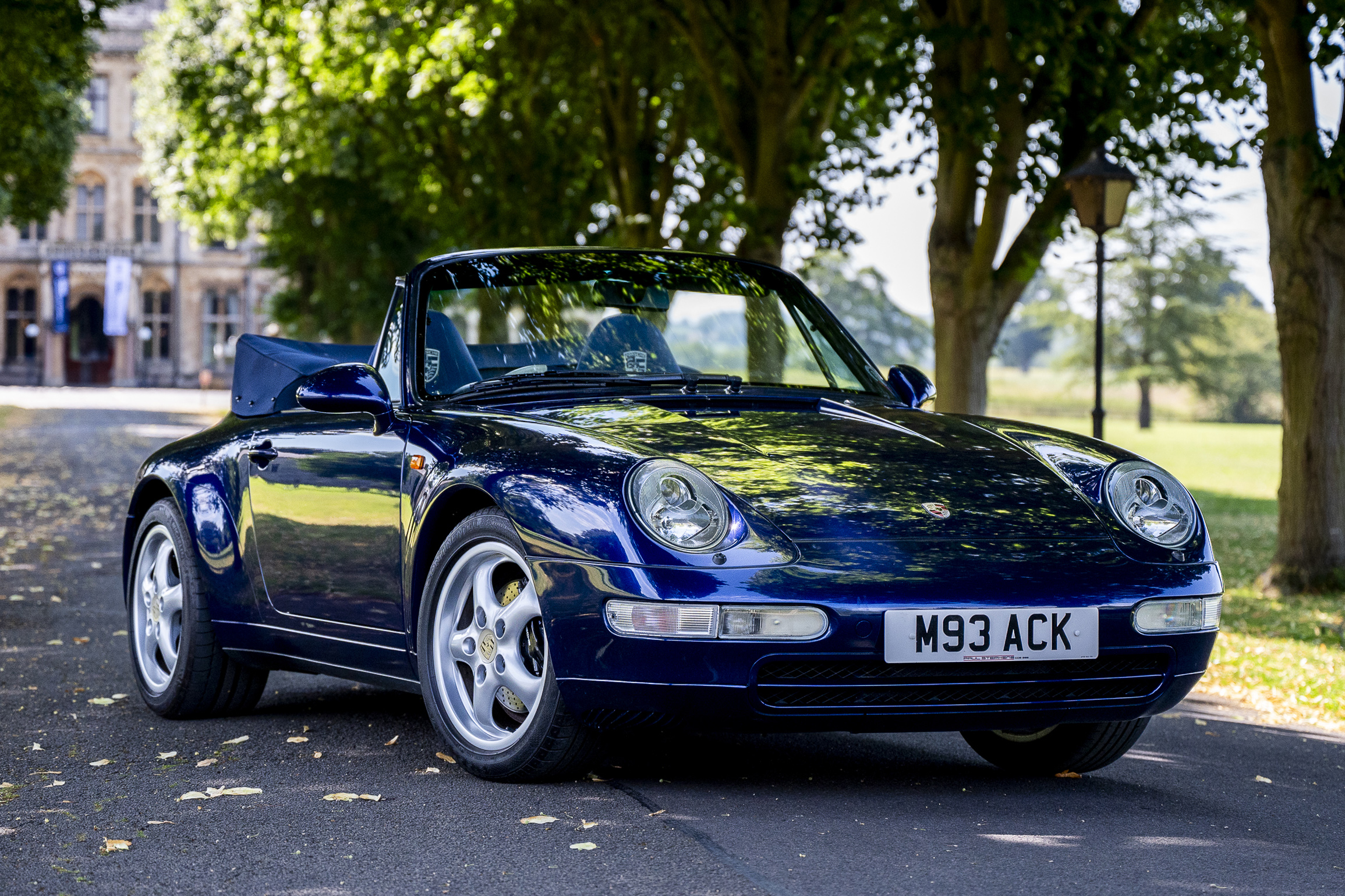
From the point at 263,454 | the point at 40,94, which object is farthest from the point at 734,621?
the point at 40,94

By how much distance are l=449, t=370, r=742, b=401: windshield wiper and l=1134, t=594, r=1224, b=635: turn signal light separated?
4.66 feet

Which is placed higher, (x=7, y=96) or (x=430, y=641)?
(x=7, y=96)

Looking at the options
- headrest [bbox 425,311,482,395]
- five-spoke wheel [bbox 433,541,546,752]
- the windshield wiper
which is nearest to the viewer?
five-spoke wheel [bbox 433,541,546,752]

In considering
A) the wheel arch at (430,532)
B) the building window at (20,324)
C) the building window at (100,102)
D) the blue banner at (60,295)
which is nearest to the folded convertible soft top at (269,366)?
the wheel arch at (430,532)

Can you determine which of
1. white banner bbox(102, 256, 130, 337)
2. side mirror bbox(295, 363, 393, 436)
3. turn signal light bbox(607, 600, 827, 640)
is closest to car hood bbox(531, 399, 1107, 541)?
turn signal light bbox(607, 600, 827, 640)

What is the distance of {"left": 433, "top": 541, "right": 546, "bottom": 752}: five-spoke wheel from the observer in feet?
14.8

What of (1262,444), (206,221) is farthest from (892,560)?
(1262,444)

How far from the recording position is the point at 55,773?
4852 mm

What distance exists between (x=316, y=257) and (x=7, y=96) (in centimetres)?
1825

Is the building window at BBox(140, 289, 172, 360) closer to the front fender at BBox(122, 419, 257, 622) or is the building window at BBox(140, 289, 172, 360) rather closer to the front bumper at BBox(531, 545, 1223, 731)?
the front fender at BBox(122, 419, 257, 622)

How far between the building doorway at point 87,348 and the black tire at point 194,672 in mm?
76347

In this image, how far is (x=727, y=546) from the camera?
4086mm

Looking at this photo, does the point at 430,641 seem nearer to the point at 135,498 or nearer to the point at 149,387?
the point at 135,498

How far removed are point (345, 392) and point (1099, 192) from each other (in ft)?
→ 33.6
